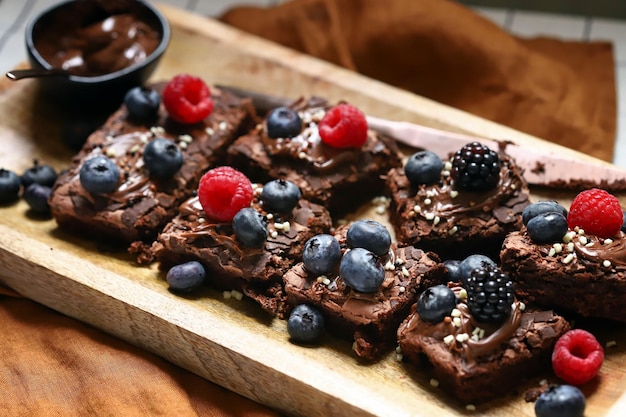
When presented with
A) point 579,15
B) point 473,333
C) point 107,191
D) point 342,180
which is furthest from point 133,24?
point 579,15

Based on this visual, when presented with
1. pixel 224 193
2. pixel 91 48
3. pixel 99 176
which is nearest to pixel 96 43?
pixel 91 48

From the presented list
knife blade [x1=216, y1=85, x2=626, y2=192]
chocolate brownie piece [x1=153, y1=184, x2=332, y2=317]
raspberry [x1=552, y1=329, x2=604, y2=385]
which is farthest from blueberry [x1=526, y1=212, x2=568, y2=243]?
chocolate brownie piece [x1=153, y1=184, x2=332, y2=317]

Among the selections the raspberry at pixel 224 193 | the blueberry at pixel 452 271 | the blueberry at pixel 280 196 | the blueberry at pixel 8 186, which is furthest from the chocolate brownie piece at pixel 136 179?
the blueberry at pixel 452 271

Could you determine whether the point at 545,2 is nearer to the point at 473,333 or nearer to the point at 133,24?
the point at 133,24

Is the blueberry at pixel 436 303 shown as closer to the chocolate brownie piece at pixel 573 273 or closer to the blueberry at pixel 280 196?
the chocolate brownie piece at pixel 573 273

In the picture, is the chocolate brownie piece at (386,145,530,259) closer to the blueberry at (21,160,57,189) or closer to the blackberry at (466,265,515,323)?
the blackberry at (466,265,515,323)

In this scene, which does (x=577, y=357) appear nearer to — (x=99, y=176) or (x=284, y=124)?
(x=284, y=124)
